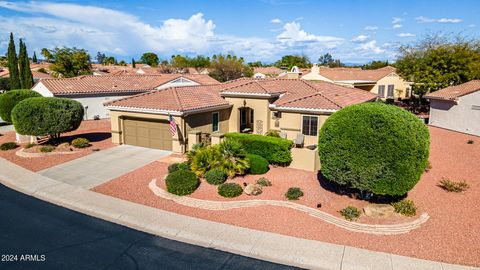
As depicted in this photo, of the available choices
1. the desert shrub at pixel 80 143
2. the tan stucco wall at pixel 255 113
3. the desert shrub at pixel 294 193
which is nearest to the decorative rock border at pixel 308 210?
the desert shrub at pixel 294 193

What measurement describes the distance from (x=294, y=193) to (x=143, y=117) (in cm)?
1280

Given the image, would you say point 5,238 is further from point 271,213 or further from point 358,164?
point 358,164

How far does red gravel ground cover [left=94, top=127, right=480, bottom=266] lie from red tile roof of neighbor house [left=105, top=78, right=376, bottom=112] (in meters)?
4.96

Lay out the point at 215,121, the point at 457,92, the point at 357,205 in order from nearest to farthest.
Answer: the point at 357,205
the point at 215,121
the point at 457,92

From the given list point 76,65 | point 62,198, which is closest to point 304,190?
point 62,198

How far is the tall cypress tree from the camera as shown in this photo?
1719 inches

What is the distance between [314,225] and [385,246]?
99.3 inches

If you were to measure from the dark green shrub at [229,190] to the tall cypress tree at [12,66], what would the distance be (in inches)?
1620

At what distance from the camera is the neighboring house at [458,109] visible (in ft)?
90.1

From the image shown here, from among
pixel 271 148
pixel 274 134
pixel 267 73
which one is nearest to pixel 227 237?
pixel 271 148

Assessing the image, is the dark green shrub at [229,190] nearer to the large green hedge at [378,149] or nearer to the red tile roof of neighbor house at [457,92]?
the large green hedge at [378,149]

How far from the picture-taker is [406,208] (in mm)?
13227

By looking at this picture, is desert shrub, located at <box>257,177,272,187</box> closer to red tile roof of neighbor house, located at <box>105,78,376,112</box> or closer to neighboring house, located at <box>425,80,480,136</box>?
red tile roof of neighbor house, located at <box>105,78,376,112</box>

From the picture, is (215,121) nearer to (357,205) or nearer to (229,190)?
(229,190)
